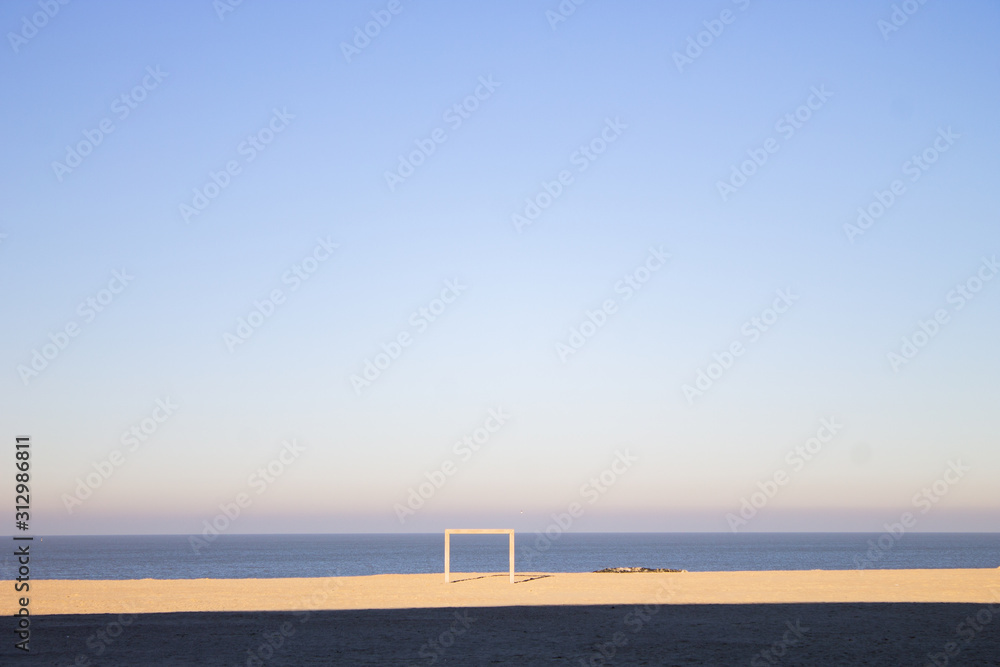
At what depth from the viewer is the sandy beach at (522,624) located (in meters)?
14.4

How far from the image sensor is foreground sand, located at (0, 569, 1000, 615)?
2250 centimetres

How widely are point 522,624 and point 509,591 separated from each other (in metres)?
9.34

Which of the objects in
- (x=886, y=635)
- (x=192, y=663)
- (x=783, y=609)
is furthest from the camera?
(x=783, y=609)

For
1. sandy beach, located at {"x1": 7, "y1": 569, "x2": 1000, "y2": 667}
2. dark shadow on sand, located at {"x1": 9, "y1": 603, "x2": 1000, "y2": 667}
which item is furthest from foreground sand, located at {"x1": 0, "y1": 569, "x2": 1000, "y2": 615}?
dark shadow on sand, located at {"x1": 9, "y1": 603, "x2": 1000, "y2": 667}

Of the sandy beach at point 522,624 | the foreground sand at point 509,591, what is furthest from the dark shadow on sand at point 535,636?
the foreground sand at point 509,591

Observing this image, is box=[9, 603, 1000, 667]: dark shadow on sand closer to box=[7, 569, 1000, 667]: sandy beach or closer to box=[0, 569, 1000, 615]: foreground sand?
box=[7, 569, 1000, 667]: sandy beach

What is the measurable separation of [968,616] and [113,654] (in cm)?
1593

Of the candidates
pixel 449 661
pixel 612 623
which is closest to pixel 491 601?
pixel 612 623

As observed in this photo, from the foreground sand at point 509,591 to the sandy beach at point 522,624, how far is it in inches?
3.7

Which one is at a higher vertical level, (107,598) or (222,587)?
(222,587)

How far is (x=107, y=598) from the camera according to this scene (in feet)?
80.7

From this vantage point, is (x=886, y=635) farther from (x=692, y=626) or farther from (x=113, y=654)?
(x=113, y=654)

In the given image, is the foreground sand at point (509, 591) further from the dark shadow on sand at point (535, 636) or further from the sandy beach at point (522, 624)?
the dark shadow on sand at point (535, 636)

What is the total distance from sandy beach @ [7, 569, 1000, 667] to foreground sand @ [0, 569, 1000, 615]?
95 mm
